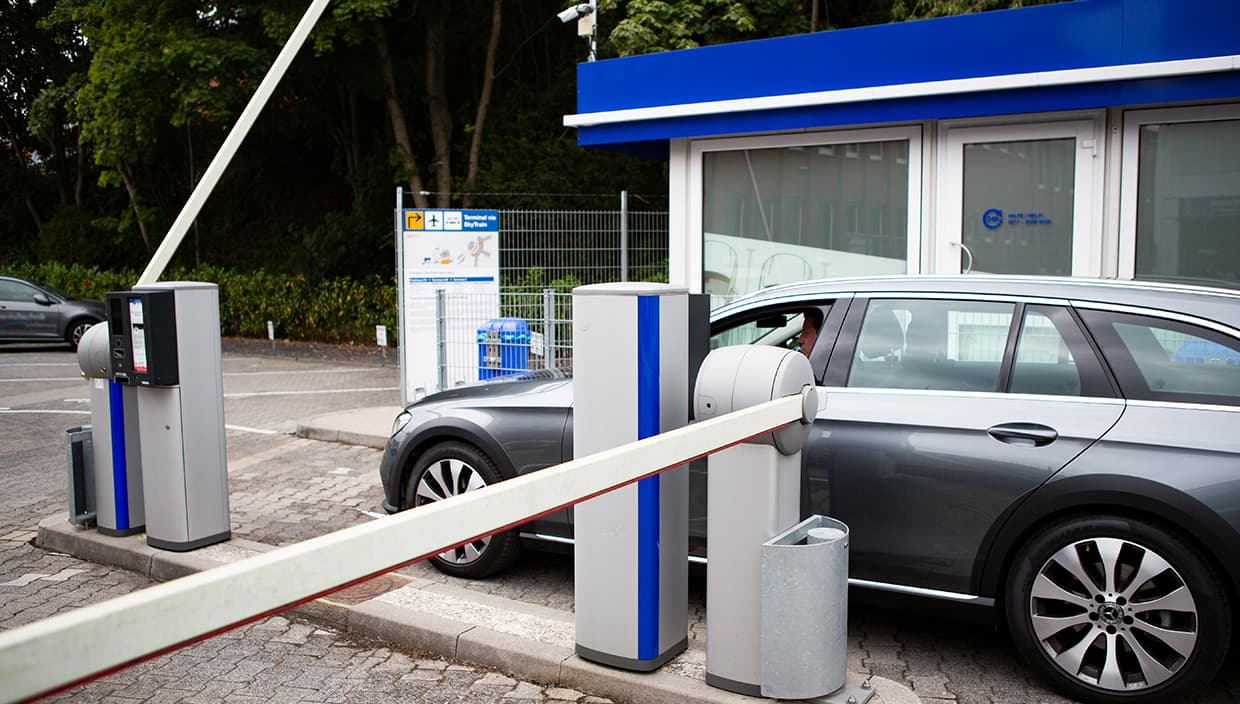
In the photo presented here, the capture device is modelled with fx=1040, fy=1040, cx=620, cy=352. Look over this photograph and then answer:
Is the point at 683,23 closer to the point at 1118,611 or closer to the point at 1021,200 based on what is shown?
the point at 1021,200

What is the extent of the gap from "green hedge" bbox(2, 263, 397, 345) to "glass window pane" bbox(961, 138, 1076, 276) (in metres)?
13.7

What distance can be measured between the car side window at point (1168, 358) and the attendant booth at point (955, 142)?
10.5 feet

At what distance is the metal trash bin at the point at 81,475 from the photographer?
6.27 meters

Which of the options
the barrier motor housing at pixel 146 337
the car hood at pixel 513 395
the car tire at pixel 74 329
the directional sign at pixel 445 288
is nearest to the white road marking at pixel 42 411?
the directional sign at pixel 445 288

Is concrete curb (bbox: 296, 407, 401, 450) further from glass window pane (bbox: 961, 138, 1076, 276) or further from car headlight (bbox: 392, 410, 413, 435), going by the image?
glass window pane (bbox: 961, 138, 1076, 276)

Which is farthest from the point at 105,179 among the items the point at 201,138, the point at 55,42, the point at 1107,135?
the point at 1107,135

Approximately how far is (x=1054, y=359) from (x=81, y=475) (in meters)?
5.51

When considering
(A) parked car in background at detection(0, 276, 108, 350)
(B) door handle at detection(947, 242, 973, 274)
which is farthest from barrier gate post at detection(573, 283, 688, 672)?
(A) parked car in background at detection(0, 276, 108, 350)

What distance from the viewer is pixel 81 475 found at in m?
6.32

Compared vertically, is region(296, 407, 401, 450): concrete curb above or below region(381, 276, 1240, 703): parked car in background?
below

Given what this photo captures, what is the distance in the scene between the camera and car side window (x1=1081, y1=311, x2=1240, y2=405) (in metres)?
4.00

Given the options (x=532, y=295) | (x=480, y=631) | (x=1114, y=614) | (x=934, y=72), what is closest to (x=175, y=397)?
(x=480, y=631)

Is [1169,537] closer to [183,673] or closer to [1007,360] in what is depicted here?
[1007,360]

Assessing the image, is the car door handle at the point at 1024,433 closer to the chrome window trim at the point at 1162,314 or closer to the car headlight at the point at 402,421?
the chrome window trim at the point at 1162,314
